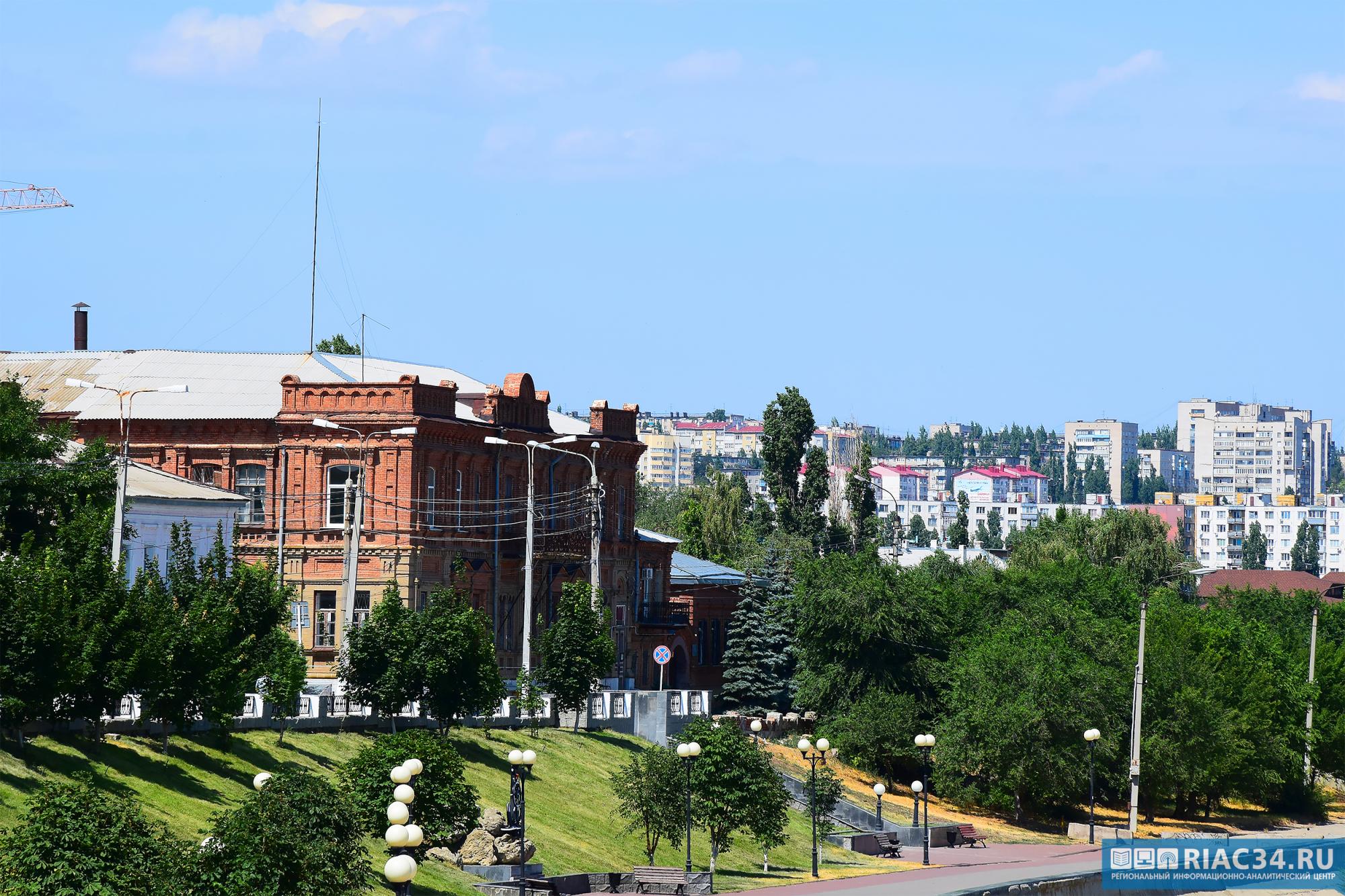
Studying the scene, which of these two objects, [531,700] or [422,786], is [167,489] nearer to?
[531,700]

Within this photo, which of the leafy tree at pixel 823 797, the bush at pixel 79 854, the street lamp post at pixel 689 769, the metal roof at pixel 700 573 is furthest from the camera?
the metal roof at pixel 700 573

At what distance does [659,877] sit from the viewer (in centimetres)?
4197

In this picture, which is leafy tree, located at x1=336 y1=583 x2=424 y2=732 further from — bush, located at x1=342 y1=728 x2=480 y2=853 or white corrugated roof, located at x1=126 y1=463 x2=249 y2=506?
white corrugated roof, located at x1=126 y1=463 x2=249 y2=506

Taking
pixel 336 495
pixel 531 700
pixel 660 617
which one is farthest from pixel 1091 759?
pixel 660 617

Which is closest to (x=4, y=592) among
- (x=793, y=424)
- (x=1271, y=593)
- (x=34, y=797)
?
(x=34, y=797)

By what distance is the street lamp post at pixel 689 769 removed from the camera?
4369cm

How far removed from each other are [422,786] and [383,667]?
11020 millimetres

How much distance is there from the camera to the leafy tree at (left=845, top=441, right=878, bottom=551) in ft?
327

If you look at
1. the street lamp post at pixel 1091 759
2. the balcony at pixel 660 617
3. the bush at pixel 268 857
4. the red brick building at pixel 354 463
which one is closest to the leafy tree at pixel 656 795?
the street lamp post at pixel 1091 759

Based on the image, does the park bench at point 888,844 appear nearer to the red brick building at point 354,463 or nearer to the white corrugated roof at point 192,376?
the red brick building at point 354,463

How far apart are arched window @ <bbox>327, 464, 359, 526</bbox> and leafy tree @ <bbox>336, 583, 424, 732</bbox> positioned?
18.9 metres

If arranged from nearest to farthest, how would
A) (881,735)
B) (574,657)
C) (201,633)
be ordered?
1. (201,633)
2. (574,657)
3. (881,735)

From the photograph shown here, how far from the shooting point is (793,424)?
95.5 metres

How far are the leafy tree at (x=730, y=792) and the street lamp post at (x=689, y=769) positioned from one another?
574mm
